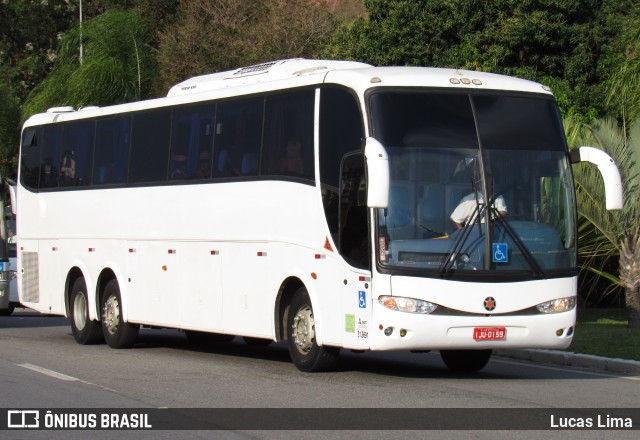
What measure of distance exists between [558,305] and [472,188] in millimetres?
1618

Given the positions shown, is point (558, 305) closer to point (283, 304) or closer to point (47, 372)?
point (283, 304)

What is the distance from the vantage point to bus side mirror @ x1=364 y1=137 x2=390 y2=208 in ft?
40.8

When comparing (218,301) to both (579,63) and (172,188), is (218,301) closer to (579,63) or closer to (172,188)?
(172,188)

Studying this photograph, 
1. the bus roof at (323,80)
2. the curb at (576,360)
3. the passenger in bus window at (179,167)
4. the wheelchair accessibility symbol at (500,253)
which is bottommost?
the curb at (576,360)

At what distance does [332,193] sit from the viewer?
45.7ft

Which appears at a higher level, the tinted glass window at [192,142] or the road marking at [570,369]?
the tinted glass window at [192,142]

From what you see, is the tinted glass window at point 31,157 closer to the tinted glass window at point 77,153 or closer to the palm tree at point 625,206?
the tinted glass window at point 77,153

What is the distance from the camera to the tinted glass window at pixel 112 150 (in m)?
19.0

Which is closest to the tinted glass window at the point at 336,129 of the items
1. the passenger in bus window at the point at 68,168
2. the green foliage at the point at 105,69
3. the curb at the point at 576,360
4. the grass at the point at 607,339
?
the curb at the point at 576,360

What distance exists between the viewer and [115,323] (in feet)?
62.5

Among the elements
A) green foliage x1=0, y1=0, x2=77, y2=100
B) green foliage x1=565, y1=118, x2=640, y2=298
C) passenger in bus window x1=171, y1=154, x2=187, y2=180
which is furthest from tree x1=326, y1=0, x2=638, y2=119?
green foliage x1=0, y1=0, x2=77, y2=100

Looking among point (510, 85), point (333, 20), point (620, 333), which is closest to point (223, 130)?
point (510, 85)

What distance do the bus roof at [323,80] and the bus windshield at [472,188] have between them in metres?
0.16

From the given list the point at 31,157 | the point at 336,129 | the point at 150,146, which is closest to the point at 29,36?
the point at 31,157
